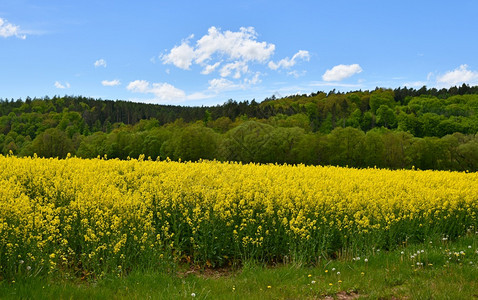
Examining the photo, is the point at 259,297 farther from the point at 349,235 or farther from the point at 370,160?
the point at 370,160

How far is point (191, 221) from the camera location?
877cm

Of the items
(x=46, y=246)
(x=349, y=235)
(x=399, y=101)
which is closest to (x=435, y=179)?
(x=349, y=235)

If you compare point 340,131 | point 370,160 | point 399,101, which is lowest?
point 370,160

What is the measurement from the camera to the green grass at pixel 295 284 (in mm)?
5902

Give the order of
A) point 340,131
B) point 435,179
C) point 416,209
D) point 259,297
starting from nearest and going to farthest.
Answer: point 259,297, point 416,209, point 435,179, point 340,131

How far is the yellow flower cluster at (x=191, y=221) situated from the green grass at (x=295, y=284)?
0.44 m

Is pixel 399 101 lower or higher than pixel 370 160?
higher

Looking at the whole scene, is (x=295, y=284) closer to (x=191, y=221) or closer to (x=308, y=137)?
(x=191, y=221)

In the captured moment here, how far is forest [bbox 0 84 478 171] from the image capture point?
197 ft

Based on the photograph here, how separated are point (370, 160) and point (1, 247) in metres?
56.4

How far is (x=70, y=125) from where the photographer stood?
502 ft

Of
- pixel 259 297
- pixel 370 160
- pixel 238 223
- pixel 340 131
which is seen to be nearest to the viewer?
pixel 259 297

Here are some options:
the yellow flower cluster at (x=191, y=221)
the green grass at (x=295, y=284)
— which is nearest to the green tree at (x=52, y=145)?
the yellow flower cluster at (x=191, y=221)

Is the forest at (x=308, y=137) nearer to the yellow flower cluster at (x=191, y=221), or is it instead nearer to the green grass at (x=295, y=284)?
the yellow flower cluster at (x=191, y=221)
